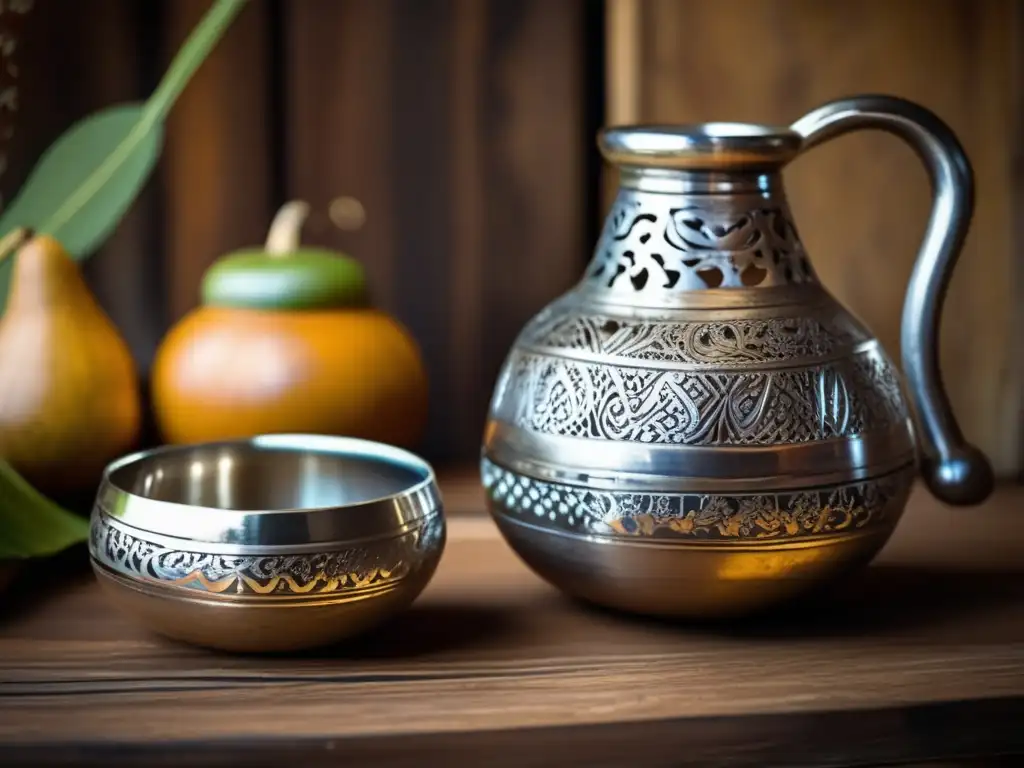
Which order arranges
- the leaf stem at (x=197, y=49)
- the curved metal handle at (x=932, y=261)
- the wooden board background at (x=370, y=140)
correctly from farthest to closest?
the wooden board background at (x=370, y=140), the leaf stem at (x=197, y=49), the curved metal handle at (x=932, y=261)

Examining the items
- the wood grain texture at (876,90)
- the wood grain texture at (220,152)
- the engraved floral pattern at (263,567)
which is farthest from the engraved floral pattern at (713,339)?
the wood grain texture at (220,152)

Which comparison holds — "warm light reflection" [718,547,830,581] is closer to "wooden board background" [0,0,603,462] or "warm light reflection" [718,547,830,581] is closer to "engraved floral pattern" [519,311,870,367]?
"engraved floral pattern" [519,311,870,367]

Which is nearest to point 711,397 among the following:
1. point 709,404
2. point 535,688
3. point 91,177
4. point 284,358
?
point 709,404

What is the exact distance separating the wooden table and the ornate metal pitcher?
0.03 meters

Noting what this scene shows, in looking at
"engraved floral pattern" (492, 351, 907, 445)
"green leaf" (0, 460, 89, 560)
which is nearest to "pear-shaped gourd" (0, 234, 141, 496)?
"green leaf" (0, 460, 89, 560)

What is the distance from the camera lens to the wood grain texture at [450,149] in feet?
2.57

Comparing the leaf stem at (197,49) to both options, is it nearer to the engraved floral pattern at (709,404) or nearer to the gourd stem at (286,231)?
the gourd stem at (286,231)

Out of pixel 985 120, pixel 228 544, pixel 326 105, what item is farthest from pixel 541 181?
pixel 228 544

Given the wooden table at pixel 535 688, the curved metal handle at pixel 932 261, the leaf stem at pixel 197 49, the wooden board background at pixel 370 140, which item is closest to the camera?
the wooden table at pixel 535 688

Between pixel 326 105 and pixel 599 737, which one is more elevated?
pixel 326 105

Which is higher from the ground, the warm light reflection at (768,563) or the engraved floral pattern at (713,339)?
the engraved floral pattern at (713,339)

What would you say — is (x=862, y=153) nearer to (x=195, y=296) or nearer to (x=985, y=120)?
(x=985, y=120)

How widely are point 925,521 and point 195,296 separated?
0.42m

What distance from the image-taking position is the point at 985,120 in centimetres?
73
